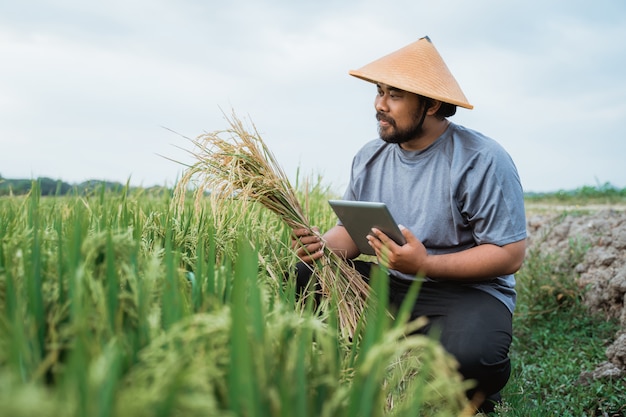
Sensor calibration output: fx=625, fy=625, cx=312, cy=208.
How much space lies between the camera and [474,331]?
8.74 ft

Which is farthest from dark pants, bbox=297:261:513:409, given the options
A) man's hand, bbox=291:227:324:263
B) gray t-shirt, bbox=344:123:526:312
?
man's hand, bbox=291:227:324:263

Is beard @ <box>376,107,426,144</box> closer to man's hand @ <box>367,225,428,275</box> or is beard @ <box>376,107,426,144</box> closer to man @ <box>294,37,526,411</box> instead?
man @ <box>294,37,526,411</box>

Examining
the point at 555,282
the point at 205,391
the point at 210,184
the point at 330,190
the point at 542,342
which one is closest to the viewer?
the point at 205,391

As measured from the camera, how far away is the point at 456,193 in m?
2.89

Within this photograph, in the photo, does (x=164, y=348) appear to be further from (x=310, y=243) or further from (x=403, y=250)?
(x=310, y=243)

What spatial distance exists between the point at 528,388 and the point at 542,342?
3.22 ft

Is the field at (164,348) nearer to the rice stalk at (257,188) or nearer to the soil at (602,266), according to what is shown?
the rice stalk at (257,188)

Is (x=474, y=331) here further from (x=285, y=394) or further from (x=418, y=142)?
(x=285, y=394)

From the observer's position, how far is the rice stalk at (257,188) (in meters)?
2.59

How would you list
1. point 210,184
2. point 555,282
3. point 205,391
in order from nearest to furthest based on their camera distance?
point 205,391 < point 210,184 < point 555,282

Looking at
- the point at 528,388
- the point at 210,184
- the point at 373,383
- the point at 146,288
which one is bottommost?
the point at 528,388

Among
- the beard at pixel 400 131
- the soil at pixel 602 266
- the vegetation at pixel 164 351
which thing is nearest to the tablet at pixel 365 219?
the beard at pixel 400 131

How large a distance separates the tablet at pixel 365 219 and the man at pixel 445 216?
47 millimetres

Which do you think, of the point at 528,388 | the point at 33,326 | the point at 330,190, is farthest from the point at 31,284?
the point at 330,190
